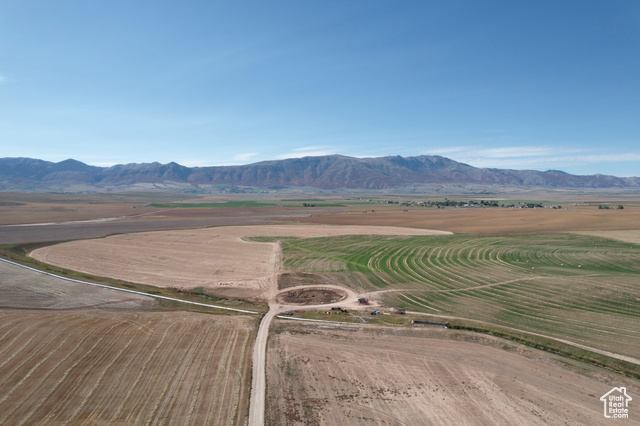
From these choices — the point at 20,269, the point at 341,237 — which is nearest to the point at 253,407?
the point at 20,269

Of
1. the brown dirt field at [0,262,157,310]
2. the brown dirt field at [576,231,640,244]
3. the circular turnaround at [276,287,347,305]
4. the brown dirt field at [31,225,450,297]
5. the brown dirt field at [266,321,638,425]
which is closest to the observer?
the brown dirt field at [266,321,638,425]

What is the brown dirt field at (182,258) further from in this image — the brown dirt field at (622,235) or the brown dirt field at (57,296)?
the brown dirt field at (622,235)

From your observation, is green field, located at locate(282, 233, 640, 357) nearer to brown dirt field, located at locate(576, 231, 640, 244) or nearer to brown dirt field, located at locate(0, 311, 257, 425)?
brown dirt field, located at locate(576, 231, 640, 244)

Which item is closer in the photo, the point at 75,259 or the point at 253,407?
the point at 253,407

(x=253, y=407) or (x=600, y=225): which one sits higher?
(x=600, y=225)

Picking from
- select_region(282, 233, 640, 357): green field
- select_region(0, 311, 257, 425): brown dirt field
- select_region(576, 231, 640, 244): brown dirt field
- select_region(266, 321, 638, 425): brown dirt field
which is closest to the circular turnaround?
select_region(282, 233, 640, 357): green field

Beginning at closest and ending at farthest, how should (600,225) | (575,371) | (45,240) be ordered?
(575,371) → (45,240) → (600,225)

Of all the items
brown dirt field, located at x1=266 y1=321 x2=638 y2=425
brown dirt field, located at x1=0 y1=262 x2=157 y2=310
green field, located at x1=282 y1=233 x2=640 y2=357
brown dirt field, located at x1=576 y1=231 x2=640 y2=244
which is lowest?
brown dirt field, located at x1=266 y1=321 x2=638 y2=425

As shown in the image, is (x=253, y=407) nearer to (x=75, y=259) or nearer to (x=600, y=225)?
(x=75, y=259)

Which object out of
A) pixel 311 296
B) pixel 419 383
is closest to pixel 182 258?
pixel 311 296
